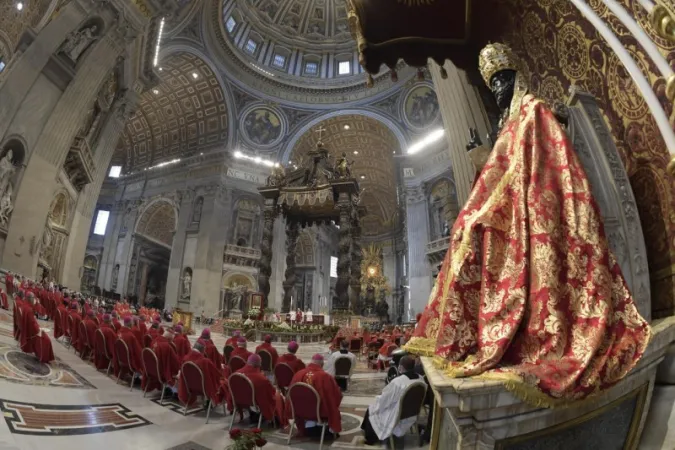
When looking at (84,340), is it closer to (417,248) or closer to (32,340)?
(32,340)

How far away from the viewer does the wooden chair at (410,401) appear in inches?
110

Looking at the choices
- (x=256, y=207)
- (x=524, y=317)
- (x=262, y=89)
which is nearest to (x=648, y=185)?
(x=524, y=317)

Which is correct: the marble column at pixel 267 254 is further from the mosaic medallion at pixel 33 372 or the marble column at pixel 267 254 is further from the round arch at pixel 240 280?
the mosaic medallion at pixel 33 372

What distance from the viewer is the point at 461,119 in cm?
433

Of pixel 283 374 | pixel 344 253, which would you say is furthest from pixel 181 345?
pixel 344 253

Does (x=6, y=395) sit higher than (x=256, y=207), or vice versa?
(x=256, y=207)

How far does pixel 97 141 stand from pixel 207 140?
9.24 meters

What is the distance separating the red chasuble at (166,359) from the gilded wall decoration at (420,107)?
1979 centimetres

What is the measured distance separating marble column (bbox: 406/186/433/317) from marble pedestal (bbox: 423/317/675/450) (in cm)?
1646

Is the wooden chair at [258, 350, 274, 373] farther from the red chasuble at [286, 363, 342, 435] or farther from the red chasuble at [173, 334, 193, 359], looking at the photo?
the red chasuble at [286, 363, 342, 435]

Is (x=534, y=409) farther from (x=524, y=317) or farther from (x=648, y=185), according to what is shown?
(x=648, y=185)

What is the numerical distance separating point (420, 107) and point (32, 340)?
21.4 m

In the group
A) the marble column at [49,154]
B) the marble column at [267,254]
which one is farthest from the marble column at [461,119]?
the marble column at [49,154]

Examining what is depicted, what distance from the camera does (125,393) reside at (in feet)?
13.1
